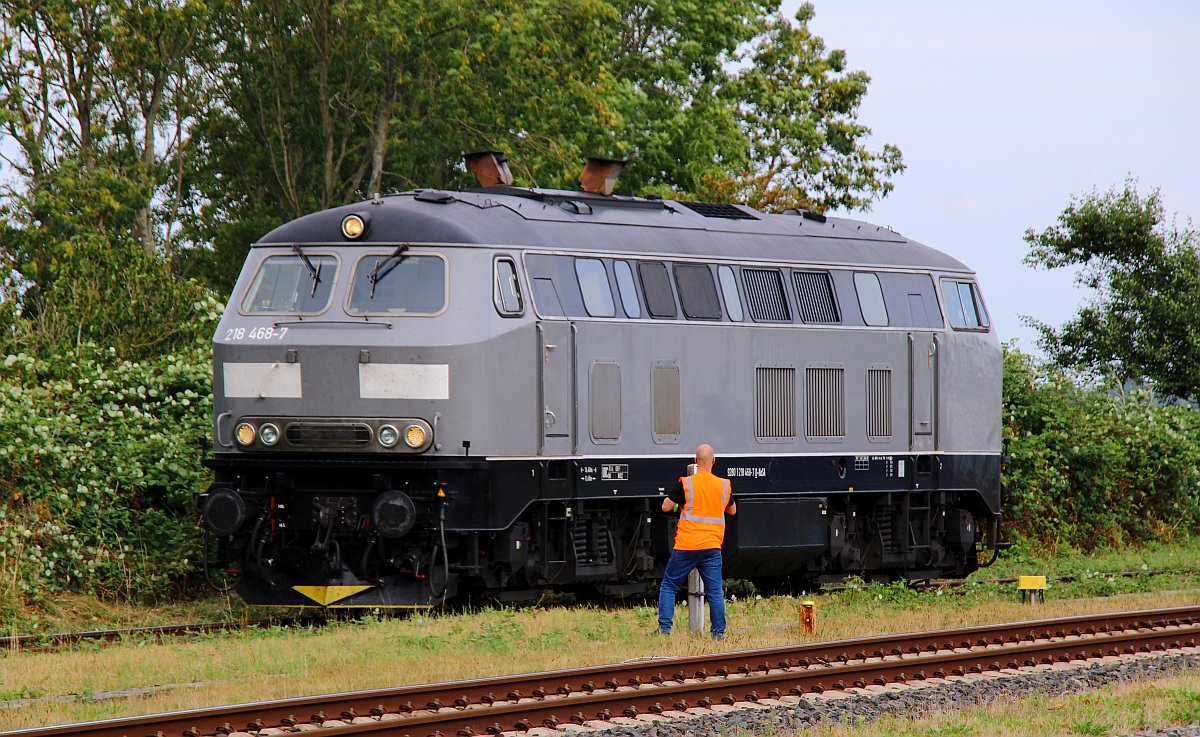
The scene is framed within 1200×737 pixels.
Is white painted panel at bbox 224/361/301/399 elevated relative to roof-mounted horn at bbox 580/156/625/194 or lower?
lower

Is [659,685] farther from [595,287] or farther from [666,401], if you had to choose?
[595,287]

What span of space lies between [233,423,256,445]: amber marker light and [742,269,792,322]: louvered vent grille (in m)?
5.39

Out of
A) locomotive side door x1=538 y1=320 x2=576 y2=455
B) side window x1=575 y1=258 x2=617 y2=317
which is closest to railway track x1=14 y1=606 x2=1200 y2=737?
locomotive side door x1=538 y1=320 x2=576 y2=455

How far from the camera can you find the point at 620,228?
16219 mm

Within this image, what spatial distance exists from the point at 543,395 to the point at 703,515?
2161 mm

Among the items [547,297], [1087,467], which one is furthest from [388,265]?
[1087,467]

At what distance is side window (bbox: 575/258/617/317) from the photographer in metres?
15.5

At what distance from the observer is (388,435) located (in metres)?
14.3

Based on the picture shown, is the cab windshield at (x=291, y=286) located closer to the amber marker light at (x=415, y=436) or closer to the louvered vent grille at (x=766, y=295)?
the amber marker light at (x=415, y=436)

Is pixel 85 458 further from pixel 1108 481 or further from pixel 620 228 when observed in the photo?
pixel 1108 481

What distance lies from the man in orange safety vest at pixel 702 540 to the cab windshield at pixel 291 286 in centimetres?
390

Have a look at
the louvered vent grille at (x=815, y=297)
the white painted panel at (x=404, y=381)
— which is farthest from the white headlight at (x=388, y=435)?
the louvered vent grille at (x=815, y=297)

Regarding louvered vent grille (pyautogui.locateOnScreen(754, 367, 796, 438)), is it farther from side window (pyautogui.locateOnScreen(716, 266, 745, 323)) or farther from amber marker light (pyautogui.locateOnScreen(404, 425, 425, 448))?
amber marker light (pyautogui.locateOnScreen(404, 425, 425, 448))

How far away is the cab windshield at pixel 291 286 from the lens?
1492 cm
